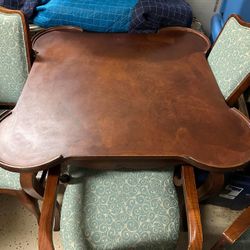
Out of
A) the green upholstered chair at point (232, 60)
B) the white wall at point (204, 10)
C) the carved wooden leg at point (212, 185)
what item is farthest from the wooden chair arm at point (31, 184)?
the white wall at point (204, 10)

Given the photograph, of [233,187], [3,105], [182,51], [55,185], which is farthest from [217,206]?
[3,105]

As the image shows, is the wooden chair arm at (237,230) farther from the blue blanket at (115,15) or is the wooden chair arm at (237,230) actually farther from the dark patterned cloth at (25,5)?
the dark patterned cloth at (25,5)

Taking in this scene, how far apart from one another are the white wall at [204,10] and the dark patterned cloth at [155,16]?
1.32 ft

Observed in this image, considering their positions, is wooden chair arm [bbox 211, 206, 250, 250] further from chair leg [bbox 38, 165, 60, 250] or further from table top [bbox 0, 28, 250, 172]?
chair leg [bbox 38, 165, 60, 250]

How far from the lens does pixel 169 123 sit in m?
0.88

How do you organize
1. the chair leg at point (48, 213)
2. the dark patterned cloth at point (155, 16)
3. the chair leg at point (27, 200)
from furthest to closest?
1. the dark patterned cloth at point (155, 16)
2. the chair leg at point (27, 200)
3. the chair leg at point (48, 213)

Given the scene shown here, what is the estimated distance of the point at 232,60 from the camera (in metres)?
1.04

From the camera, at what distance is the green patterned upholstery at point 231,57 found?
99 cm

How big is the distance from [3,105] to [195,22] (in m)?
1.27

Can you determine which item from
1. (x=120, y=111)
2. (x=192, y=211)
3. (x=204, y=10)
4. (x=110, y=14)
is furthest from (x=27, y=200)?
(x=204, y=10)

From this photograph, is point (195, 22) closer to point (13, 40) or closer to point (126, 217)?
point (13, 40)

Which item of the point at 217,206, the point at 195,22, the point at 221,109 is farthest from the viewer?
the point at 195,22

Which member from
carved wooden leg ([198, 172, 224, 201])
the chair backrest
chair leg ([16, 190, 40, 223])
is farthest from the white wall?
chair leg ([16, 190, 40, 223])

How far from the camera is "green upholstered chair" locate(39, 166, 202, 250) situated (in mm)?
874
